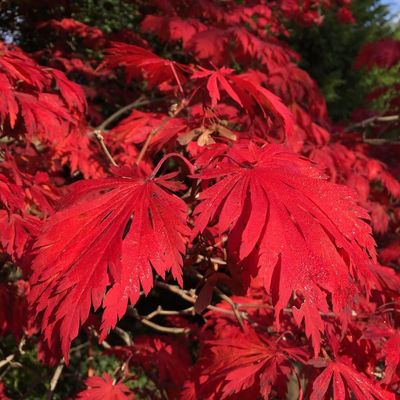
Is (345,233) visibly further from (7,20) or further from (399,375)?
(7,20)

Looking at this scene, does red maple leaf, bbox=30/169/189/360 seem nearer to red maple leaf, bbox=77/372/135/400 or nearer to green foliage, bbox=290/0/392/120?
red maple leaf, bbox=77/372/135/400

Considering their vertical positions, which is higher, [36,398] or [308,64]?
[308,64]

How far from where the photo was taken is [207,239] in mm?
1116

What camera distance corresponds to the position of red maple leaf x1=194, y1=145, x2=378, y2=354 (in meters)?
0.76

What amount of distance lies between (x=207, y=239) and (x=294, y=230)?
370 mm

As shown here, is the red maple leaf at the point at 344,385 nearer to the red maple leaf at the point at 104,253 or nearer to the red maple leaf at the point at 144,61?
the red maple leaf at the point at 104,253

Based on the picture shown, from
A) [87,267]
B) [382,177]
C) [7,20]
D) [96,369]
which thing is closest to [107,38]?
[7,20]

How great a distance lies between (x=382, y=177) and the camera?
8.44ft

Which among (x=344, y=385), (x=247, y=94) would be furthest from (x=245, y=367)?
(x=247, y=94)

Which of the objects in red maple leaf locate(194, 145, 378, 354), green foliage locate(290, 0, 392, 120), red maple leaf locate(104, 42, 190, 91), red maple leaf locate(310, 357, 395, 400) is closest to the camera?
red maple leaf locate(194, 145, 378, 354)

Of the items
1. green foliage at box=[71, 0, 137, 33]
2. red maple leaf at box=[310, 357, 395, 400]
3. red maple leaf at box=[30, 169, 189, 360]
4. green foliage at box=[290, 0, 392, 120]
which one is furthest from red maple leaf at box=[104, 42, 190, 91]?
green foliage at box=[290, 0, 392, 120]

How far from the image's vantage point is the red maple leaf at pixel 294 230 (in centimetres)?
76

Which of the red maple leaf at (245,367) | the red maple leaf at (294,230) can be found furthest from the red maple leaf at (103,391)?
the red maple leaf at (294,230)

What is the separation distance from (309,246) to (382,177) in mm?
2012
